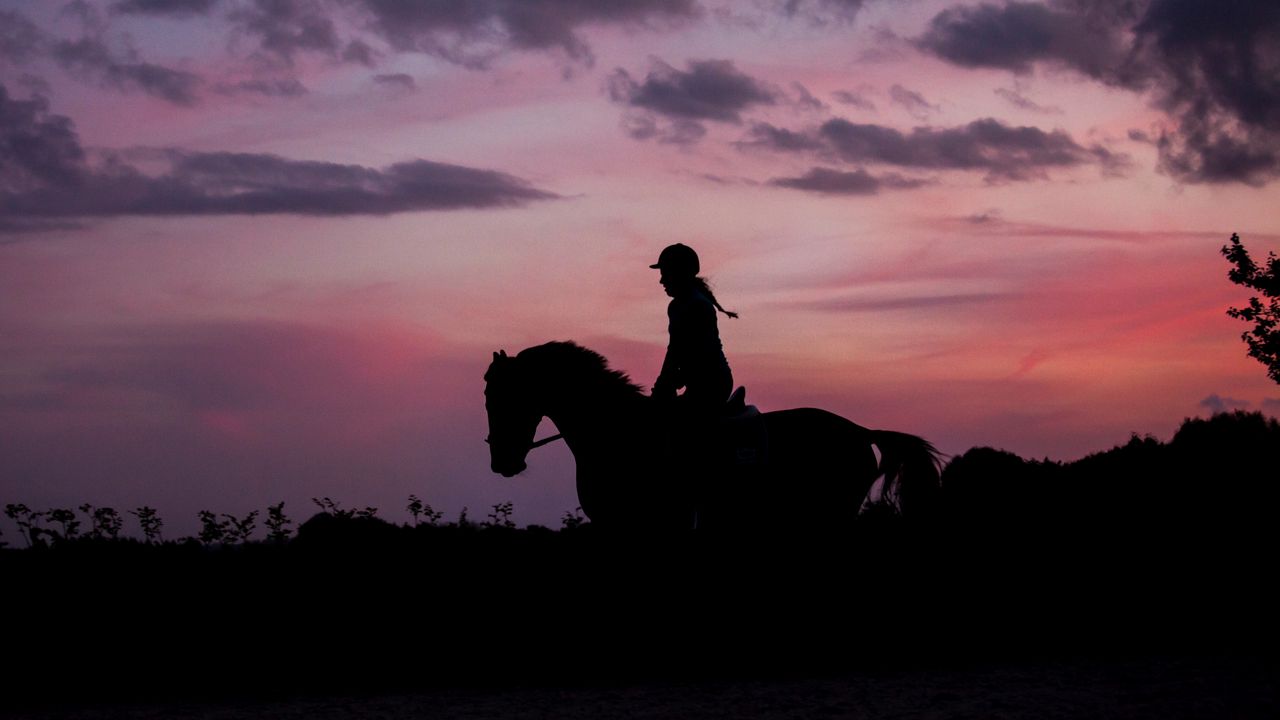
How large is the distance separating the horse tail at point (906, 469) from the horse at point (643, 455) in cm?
39

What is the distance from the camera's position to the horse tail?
13.0 meters

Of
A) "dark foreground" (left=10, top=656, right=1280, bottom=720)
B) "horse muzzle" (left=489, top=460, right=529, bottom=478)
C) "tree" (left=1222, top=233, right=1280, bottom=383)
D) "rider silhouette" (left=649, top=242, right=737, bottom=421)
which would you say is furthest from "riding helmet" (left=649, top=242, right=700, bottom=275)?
"tree" (left=1222, top=233, right=1280, bottom=383)

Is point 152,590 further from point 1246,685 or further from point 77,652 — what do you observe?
point 1246,685

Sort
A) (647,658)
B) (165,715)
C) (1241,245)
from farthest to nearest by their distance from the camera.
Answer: (1241,245), (647,658), (165,715)

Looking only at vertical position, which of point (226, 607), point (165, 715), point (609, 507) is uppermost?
point (609, 507)

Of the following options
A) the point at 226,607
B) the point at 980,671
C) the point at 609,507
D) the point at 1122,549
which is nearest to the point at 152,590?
the point at 226,607

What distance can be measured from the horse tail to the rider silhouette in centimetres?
192

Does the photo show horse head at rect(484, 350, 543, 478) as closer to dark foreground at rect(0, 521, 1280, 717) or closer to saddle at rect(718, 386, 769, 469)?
dark foreground at rect(0, 521, 1280, 717)

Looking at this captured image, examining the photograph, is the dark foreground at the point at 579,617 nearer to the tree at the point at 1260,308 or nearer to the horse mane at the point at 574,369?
the horse mane at the point at 574,369

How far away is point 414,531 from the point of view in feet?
47.3

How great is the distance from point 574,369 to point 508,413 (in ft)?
2.65

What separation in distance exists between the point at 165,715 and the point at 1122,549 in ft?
34.8

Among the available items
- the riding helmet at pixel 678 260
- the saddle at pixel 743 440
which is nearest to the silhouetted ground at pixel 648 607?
the saddle at pixel 743 440

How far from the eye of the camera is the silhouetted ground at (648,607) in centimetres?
1302
